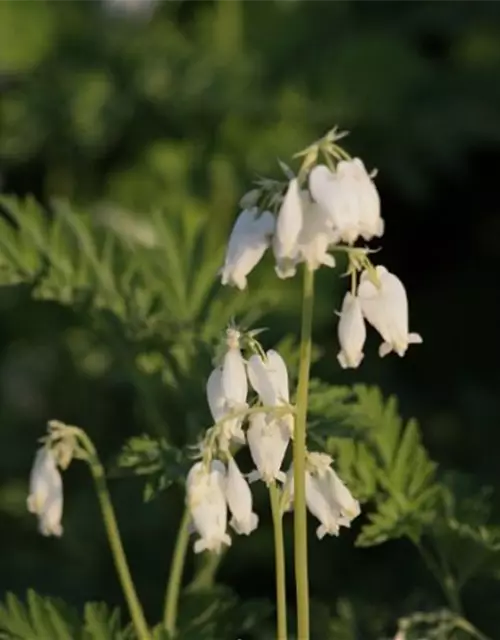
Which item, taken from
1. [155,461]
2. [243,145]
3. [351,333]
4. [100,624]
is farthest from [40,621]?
[243,145]

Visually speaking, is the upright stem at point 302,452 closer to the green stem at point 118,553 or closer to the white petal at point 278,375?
the white petal at point 278,375

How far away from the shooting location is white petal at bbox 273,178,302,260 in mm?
884

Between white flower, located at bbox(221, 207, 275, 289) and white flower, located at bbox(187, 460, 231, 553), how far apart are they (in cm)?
13

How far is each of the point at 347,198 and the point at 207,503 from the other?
0.76 feet

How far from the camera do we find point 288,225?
883 mm

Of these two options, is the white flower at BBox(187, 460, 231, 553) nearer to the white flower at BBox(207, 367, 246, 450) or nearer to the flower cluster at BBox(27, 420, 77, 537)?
the white flower at BBox(207, 367, 246, 450)

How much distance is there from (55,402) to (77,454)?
1.46 metres

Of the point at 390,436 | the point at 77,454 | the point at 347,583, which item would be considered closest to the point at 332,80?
the point at 347,583

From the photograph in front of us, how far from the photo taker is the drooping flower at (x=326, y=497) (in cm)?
98

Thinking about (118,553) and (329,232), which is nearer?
(329,232)

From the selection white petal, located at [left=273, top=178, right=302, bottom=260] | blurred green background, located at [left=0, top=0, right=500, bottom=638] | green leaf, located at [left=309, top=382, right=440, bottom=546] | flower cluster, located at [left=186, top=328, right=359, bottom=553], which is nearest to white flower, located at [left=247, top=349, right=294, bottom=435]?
flower cluster, located at [left=186, top=328, right=359, bottom=553]

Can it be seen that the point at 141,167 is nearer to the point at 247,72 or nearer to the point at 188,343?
the point at 247,72

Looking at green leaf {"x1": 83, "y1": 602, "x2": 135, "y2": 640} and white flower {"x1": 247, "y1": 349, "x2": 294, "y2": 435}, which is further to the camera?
green leaf {"x1": 83, "y1": 602, "x2": 135, "y2": 640}

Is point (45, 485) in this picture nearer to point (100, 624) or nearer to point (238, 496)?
point (100, 624)
